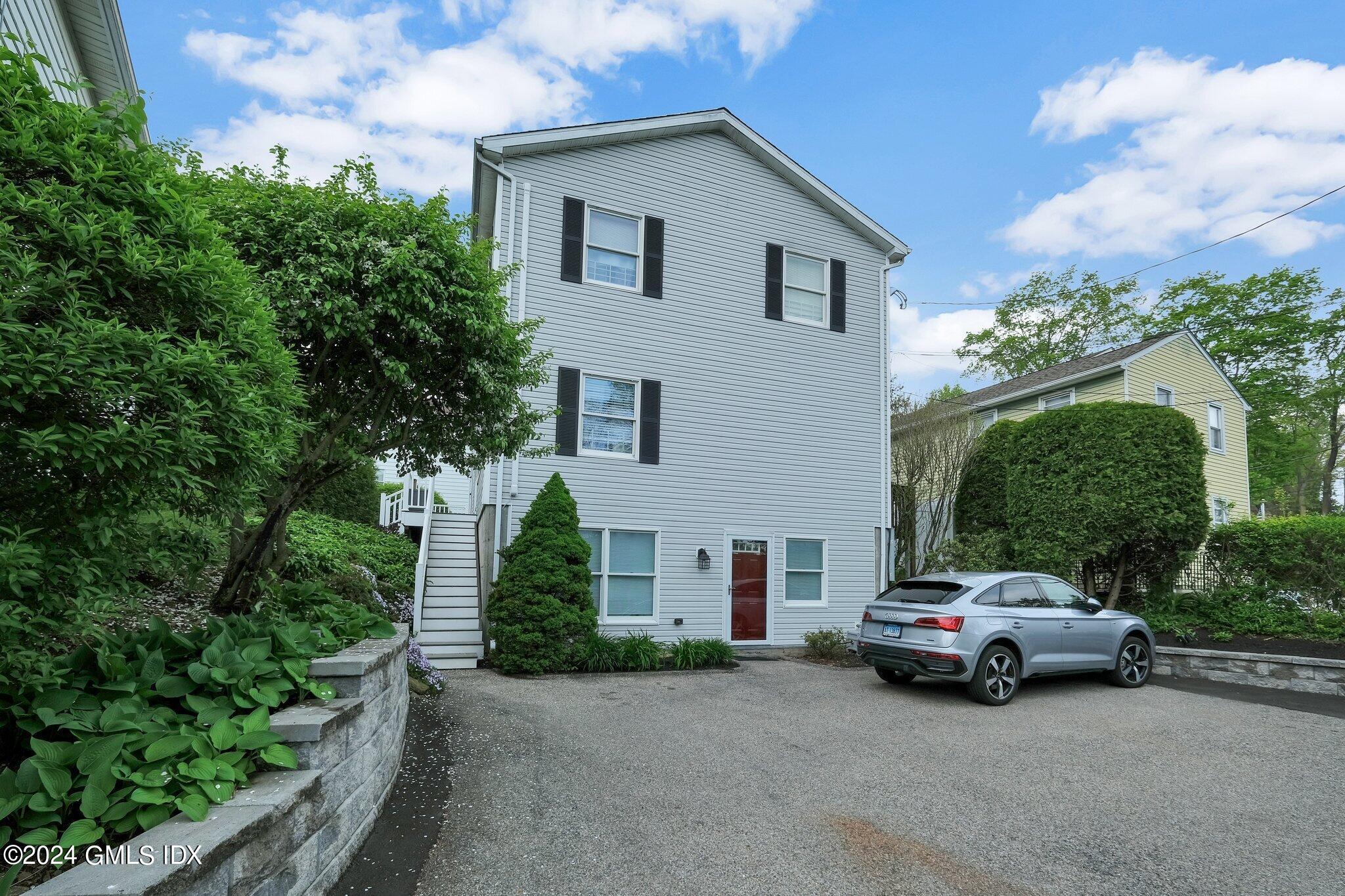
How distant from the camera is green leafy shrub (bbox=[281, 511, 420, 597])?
29.6ft

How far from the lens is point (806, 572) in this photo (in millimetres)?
13133

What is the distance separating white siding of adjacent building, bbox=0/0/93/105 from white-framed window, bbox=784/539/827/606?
11.2 m

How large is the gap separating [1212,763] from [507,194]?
1143 centimetres

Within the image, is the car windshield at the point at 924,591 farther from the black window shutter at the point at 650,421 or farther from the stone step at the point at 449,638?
the stone step at the point at 449,638

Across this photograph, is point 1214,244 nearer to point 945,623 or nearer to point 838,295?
point 838,295

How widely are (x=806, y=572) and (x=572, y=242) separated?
715 cm

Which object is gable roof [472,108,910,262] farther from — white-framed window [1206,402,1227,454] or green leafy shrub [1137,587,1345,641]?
white-framed window [1206,402,1227,454]

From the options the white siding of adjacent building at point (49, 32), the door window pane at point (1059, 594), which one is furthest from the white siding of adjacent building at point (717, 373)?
the white siding of adjacent building at point (49, 32)

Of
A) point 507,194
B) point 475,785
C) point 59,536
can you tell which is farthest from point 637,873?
point 507,194

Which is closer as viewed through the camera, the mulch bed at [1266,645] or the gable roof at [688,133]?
the mulch bed at [1266,645]

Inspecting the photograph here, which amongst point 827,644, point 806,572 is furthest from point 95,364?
point 806,572

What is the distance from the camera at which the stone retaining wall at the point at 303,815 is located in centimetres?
218

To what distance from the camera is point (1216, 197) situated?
17.4 metres

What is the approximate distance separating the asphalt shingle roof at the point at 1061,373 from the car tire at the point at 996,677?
47.6ft
